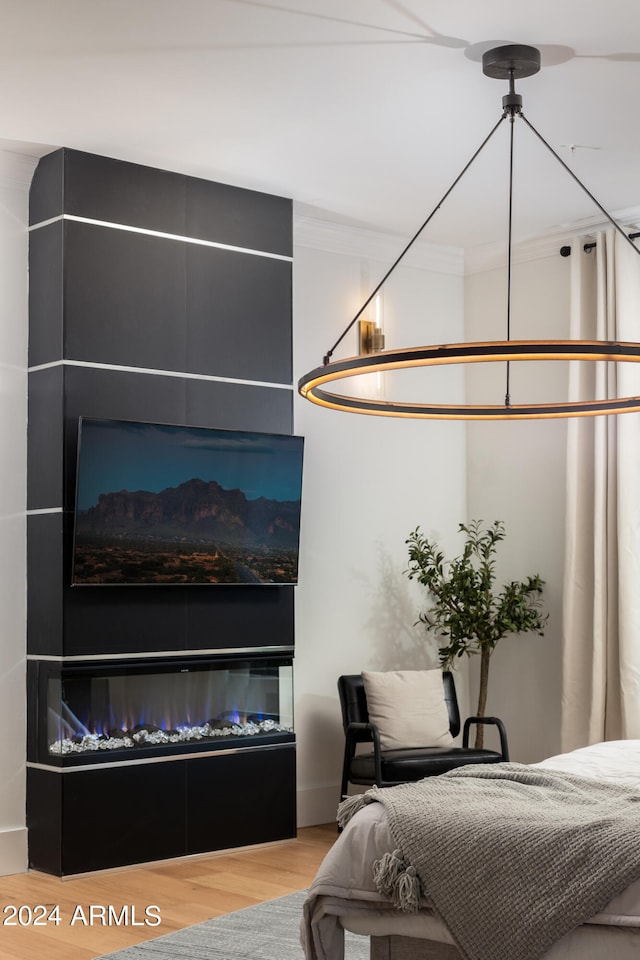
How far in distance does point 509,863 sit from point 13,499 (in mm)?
3143

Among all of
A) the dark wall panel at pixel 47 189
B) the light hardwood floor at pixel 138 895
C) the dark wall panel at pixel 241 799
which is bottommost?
the light hardwood floor at pixel 138 895

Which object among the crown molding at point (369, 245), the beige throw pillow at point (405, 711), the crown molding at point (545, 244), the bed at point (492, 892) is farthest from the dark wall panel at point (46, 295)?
the crown molding at point (545, 244)

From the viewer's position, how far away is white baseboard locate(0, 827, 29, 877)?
16.9 ft

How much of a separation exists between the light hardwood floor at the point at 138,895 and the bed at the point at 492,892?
4.06 ft

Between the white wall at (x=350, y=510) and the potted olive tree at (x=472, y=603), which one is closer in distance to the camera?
the white wall at (x=350, y=510)

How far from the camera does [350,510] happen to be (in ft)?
21.5

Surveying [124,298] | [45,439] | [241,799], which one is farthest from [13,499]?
[241,799]

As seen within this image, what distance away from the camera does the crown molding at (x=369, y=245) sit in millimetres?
6461

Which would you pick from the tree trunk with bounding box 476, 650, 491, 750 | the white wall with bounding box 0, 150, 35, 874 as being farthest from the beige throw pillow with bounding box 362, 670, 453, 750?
the white wall with bounding box 0, 150, 35, 874

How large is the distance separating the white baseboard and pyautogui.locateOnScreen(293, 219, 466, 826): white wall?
1582 millimetres

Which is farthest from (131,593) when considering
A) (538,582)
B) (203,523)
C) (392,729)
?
(538,582)

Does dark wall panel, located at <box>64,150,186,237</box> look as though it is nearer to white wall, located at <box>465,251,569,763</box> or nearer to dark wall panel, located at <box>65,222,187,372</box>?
dark wall panel, located at <box>65,222,187,372</box>

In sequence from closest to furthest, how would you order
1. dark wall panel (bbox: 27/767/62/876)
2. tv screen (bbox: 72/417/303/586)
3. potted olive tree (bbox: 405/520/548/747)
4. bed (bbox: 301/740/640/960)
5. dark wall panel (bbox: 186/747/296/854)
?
bed (bbox: 301/740/640/960) < dark wall panel (bbox: 27/767/62/876) < tv screen (bbox: 72/417/303/586) < dark wall panel (bbox: 186/747/296/854) < potted olive tree (bbox: 405/520/548/747)

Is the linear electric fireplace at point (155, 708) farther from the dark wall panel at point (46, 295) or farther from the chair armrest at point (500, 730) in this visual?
the dark wall panel at point (46, 295)
